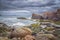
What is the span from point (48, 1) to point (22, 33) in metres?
1.18

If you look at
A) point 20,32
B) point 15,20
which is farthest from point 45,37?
point 15,20

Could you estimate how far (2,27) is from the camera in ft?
14.0

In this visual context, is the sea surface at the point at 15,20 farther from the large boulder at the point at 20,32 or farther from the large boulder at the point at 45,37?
the large boulder at the point at 45,37

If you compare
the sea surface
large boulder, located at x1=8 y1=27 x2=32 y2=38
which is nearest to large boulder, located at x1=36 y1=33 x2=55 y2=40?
large boulder, located at x1=8 y1=27 x2=32 y2=38

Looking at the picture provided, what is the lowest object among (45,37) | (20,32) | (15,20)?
(45,37)

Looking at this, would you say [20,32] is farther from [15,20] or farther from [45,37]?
[45,37]

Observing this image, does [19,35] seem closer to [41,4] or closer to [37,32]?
[37,32]

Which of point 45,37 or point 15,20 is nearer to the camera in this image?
point 45,37

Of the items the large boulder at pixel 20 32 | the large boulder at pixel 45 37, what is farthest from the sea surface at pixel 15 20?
the large boulder at pixel 45 37

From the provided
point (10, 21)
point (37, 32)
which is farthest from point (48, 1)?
point (10, 21)

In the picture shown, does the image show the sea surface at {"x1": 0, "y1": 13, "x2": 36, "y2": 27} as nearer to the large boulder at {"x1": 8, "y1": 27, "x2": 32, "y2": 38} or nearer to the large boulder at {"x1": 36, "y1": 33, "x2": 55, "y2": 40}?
the large boulder at {"x1": 8, "y1": 27, "x2": 32, "y2": 38}

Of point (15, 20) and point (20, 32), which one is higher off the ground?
point (15, 20)

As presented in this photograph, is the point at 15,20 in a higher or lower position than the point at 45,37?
higher

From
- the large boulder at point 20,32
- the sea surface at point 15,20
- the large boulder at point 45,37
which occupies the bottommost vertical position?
the large boulder at point 45,37
